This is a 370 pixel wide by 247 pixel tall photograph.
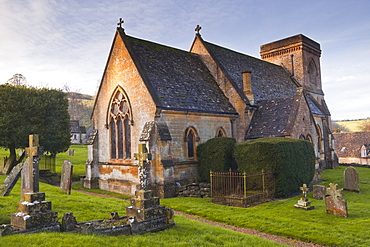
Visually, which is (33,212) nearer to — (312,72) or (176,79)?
(176,79)

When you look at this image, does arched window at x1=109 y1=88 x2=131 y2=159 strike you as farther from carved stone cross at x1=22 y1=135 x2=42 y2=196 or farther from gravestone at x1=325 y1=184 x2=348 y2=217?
gravestone at x1=325 y1=184 x2=348 y2=217

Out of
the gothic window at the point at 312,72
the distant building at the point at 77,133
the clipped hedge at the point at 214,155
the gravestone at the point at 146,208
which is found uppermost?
the gothic window at the point at 312,72

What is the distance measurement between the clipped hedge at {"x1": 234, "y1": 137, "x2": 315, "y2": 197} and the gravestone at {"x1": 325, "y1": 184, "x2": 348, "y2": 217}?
3881 mm

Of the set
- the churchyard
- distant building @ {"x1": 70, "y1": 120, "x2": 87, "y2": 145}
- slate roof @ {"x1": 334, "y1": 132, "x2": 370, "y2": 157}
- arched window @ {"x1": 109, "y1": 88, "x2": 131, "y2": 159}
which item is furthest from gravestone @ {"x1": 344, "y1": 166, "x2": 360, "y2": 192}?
distant building @ {"x1": 70, "y1": 120, "x2": 87, "y2": 145}

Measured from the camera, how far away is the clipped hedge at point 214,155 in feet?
63.6

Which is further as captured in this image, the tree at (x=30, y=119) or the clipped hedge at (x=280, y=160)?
the tree at (x=30, y=119)

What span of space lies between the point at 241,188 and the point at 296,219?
560 centimetres

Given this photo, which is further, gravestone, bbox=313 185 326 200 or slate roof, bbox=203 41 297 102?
slate roof, bbox=203 41 297 102

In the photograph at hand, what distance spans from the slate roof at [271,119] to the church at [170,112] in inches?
3.3

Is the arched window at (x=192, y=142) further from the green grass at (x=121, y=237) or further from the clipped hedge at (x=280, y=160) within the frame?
the green grass at (x=121, y=237)

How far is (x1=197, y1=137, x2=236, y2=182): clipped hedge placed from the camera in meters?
19.4

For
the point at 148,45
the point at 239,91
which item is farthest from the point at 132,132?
the point at 239,91

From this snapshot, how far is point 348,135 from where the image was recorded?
5662 cm

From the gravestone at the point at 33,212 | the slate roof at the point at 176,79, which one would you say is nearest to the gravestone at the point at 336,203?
the slate roof at the point at 176,79
